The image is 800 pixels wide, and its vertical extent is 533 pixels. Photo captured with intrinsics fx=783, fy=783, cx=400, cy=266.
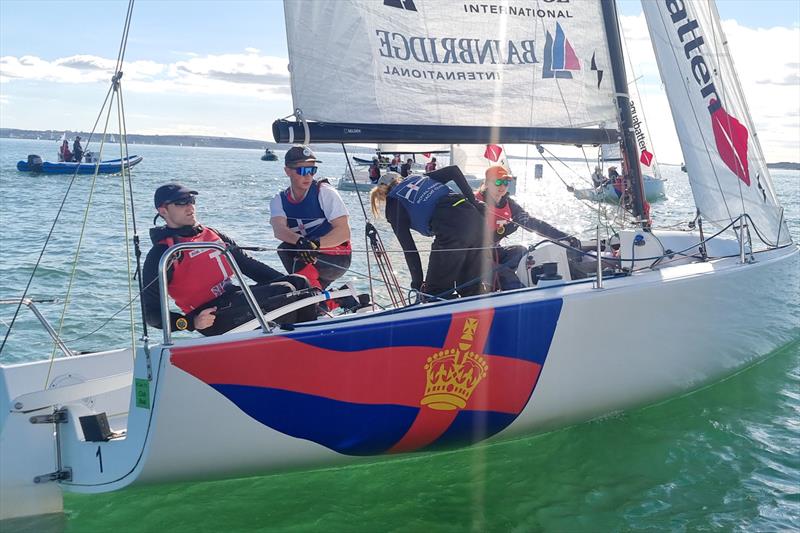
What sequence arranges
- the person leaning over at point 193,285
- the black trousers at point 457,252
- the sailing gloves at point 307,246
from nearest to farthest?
1. the person leaning over at point 193,285
2. the black trousers at point 457,252
3. the sailing gloves at point 307,246

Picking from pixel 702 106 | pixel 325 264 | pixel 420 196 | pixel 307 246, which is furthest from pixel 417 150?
pixel 420 196

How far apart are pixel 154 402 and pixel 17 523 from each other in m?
0.99

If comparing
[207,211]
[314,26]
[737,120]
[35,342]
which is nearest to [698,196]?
[737,120]

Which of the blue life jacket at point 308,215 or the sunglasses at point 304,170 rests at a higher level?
the sunglasses at point 304,170

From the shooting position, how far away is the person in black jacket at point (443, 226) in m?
4.46

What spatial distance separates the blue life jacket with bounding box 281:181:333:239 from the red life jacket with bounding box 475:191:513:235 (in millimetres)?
1003

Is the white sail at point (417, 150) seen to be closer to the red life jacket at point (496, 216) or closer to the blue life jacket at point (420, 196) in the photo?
the blue life jacket at point (420, 196)

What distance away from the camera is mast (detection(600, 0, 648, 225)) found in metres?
Result: 5.66

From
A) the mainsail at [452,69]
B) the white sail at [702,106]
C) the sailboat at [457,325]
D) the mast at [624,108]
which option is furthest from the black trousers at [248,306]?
the white sail at [702,106]

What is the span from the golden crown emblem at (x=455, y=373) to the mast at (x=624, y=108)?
8.69 ft

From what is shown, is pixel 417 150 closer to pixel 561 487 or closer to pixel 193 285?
pixel 193 285

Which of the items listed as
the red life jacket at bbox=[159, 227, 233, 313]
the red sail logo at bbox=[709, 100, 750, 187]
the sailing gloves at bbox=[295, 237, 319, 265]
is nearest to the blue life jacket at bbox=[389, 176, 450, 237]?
the sailing gloves at bbox=[295, 237, 319, 265]

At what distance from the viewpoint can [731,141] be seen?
5984 mm

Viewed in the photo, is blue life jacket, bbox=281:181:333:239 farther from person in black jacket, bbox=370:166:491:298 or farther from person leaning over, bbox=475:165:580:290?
person leaning over, bbox=475:165:580:290
